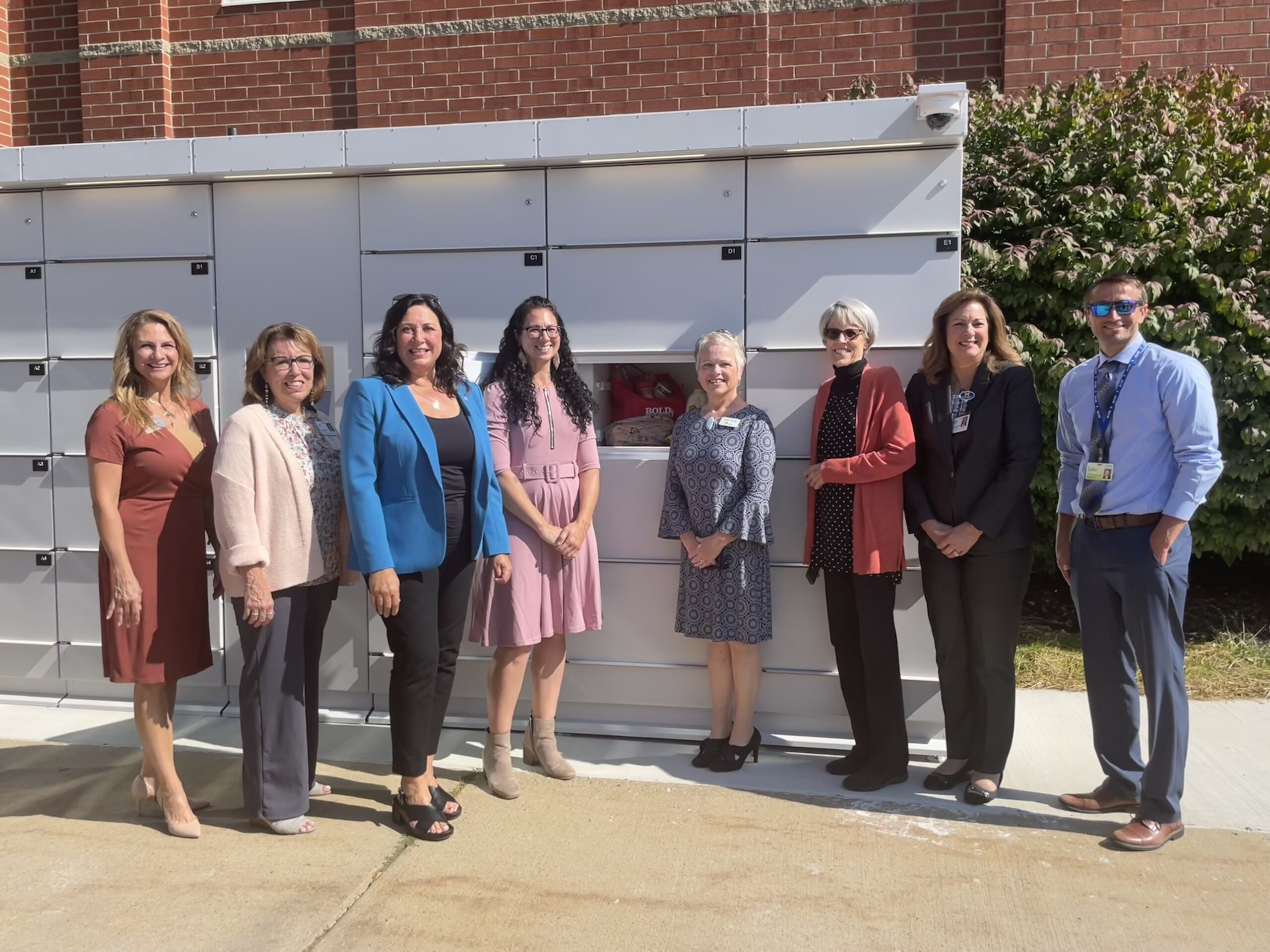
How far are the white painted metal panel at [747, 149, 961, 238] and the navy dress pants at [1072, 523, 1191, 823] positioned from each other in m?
1.45

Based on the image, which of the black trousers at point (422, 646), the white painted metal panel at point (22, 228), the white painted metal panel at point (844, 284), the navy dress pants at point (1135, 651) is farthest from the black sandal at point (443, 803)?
the white painted metal panel at point (22, 228)

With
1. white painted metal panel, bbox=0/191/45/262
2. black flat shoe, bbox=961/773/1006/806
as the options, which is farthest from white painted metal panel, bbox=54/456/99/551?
black flat shoe, bbox=961/773/1006/806

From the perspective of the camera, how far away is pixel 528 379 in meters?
4.07

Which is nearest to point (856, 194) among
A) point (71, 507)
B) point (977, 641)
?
point (977, 641)

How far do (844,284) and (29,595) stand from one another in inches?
166

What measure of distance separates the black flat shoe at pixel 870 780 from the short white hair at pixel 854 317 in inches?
67.1

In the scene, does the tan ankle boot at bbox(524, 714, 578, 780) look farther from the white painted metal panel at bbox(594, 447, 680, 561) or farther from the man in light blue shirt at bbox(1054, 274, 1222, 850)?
the man in light blue shirt at bbox(1054, 274, 1222, 850)

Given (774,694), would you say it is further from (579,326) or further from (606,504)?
(579,326)

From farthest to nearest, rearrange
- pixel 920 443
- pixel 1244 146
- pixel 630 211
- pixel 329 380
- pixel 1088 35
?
pixel 1088 35 → pixel 1244 146 → pixel 329 380 → pixel 630 211 → pixel 920 443

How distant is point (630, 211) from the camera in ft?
14.7

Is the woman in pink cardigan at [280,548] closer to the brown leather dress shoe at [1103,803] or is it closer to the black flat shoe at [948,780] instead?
the black flat shoe at [948,780]

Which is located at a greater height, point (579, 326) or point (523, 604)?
point (579, 326)

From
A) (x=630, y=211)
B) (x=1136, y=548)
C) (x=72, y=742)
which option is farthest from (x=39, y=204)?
(x=1136, y=548)

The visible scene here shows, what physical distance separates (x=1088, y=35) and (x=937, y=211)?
3.88 meters
